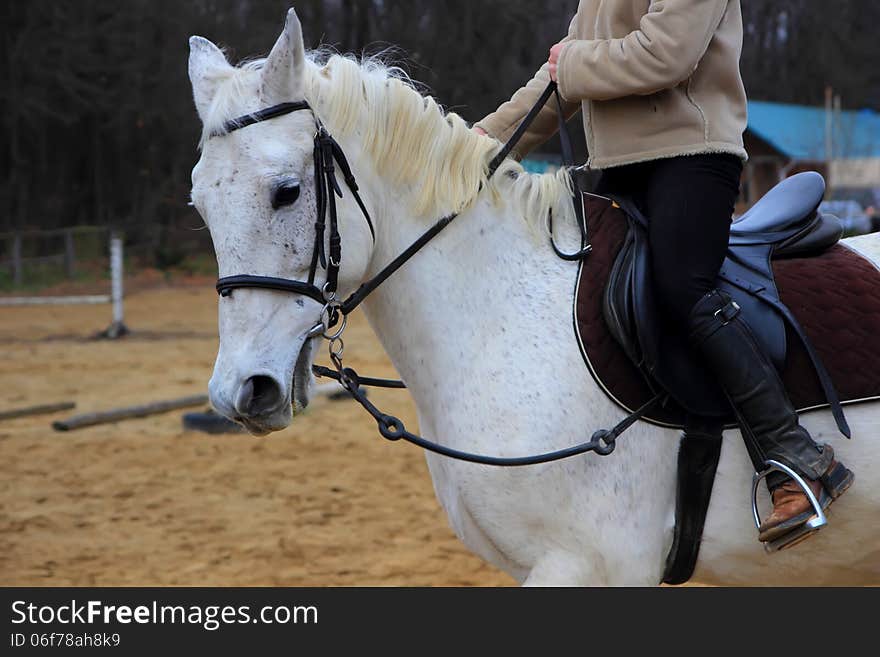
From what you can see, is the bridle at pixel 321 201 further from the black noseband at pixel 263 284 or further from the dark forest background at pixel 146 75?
the dark forest background at pixel 146 75

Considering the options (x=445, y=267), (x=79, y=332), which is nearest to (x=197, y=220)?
(x=79, y=332)

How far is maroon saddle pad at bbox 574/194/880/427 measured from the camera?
2.53 m

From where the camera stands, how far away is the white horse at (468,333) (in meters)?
2.33

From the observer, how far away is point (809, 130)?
2948 cm

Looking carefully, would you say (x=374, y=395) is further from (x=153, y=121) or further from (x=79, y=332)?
(x=153, y=121)

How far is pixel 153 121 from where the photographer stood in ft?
84.1

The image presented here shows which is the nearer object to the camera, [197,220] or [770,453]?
[770,453]

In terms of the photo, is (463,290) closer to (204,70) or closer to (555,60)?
(555,60)

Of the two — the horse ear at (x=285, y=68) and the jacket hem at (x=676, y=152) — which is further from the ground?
the horse ear at (x=285, y=68)

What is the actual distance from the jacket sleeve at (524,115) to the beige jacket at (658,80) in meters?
0.27

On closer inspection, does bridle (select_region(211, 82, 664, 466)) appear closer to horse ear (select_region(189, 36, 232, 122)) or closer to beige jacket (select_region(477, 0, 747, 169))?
horse ear (select_region(189, 36, 232, 122))

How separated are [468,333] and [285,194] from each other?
63 cm

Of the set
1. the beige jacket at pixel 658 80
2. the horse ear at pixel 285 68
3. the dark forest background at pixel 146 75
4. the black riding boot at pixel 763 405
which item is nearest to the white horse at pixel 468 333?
the horse ear at pixel 285 68

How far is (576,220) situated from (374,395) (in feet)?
23.7
